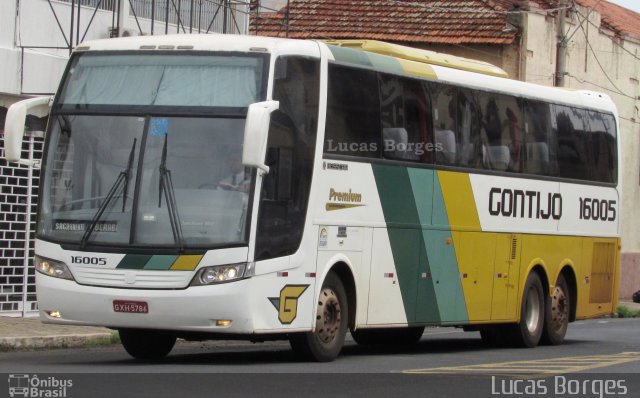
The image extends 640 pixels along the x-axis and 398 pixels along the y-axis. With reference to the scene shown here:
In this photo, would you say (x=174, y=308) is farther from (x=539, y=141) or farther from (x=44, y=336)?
(x=539, y=141)

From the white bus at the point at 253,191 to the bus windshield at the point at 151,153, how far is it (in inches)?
0.5

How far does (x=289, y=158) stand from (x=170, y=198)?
1317mm

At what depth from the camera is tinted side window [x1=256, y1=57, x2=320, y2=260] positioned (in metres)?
13.9

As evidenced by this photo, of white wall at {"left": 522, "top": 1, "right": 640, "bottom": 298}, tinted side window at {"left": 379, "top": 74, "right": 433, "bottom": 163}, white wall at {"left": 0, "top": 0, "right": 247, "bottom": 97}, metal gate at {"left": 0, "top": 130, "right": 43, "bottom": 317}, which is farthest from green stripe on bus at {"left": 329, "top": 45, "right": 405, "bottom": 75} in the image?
white wall at {"left": 522, "top": 1, "right": 640, "bottom": 298}

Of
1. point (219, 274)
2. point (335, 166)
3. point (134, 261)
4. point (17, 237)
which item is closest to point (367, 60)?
point (335, 166)

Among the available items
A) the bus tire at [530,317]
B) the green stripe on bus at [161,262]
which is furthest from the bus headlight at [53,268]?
the bus tire at [530,317]

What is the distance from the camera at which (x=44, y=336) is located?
679 inches

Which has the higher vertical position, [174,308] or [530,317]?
[174,308]

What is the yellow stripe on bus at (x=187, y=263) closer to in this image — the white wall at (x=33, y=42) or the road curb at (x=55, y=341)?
the road curb at (x=55, y=341)

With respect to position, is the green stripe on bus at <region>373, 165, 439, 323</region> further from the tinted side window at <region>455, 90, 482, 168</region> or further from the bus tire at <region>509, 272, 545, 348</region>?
the bus tire at <region>509, 272, 545, 348</region>

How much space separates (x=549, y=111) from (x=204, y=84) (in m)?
7.30

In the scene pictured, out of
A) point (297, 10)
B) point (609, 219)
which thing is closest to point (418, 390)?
point (609, 219)

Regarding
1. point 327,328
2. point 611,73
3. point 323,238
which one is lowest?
point 327,328

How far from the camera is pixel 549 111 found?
65.6 ft
